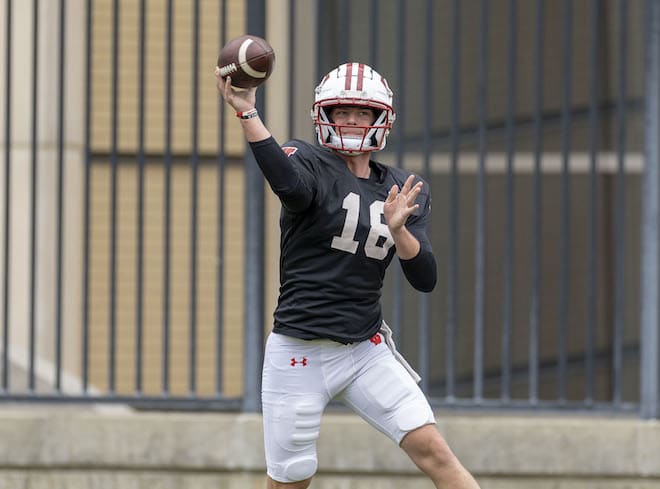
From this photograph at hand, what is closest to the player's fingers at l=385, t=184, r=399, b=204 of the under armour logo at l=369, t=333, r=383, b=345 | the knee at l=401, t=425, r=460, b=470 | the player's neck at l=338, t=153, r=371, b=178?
the player's neck at l=338, t=153, r=371, b=178

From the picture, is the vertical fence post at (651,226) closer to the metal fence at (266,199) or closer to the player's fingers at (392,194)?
the metal fence at (266,199)

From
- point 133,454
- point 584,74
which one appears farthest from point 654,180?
point 133,454

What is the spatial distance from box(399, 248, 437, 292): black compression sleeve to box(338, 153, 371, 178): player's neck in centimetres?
37

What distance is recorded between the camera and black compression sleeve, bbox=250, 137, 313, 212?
5.02 meters

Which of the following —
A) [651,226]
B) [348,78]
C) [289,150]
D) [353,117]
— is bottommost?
[651,226]

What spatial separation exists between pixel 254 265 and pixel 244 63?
2.76 metres

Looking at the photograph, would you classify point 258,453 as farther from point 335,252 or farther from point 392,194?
point 392,194

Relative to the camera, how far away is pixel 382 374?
5.52 m

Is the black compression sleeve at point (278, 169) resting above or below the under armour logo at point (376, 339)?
above

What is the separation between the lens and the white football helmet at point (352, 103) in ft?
17.4

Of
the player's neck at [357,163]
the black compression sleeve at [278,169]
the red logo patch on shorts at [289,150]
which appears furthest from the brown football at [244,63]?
the player's neck at [357,163]

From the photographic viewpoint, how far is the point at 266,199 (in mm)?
7801

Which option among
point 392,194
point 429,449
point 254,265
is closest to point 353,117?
point 392,194

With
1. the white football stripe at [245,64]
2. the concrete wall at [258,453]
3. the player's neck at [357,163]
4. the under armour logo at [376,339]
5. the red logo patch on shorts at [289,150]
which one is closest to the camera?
the white football stripe at [245,64]
